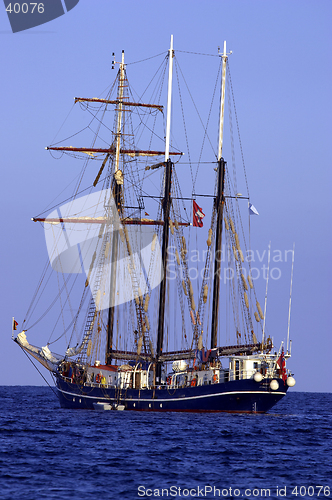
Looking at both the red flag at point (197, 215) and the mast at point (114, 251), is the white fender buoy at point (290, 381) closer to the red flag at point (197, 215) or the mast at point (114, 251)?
the red flag at point (197, 215)

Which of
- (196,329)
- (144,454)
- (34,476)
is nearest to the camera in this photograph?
(34,476)

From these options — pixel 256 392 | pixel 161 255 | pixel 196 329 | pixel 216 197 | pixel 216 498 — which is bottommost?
pixel 216 498

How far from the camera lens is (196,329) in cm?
8062

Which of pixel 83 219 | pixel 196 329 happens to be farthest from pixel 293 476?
pixel 83 219

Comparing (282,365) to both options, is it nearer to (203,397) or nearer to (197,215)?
(203,397)

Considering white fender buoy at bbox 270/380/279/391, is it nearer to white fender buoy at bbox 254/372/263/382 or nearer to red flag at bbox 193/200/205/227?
white fender buoy at bbox 254/372/263/382

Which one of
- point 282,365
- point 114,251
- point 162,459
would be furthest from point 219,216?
point 162,459

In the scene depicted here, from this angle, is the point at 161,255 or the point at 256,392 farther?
the point at 161,255

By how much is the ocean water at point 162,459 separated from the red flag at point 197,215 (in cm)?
2009

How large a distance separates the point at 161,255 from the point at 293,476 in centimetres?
4375

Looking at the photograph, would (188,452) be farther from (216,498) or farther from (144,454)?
(216,498)

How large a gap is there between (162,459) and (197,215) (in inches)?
1483

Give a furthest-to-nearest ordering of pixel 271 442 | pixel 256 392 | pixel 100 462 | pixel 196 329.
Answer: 1. pixel 196 329
2. pixel 256 392
3. pixel 271 442
4. pixel 100 462

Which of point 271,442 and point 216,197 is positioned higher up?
point 216,197
